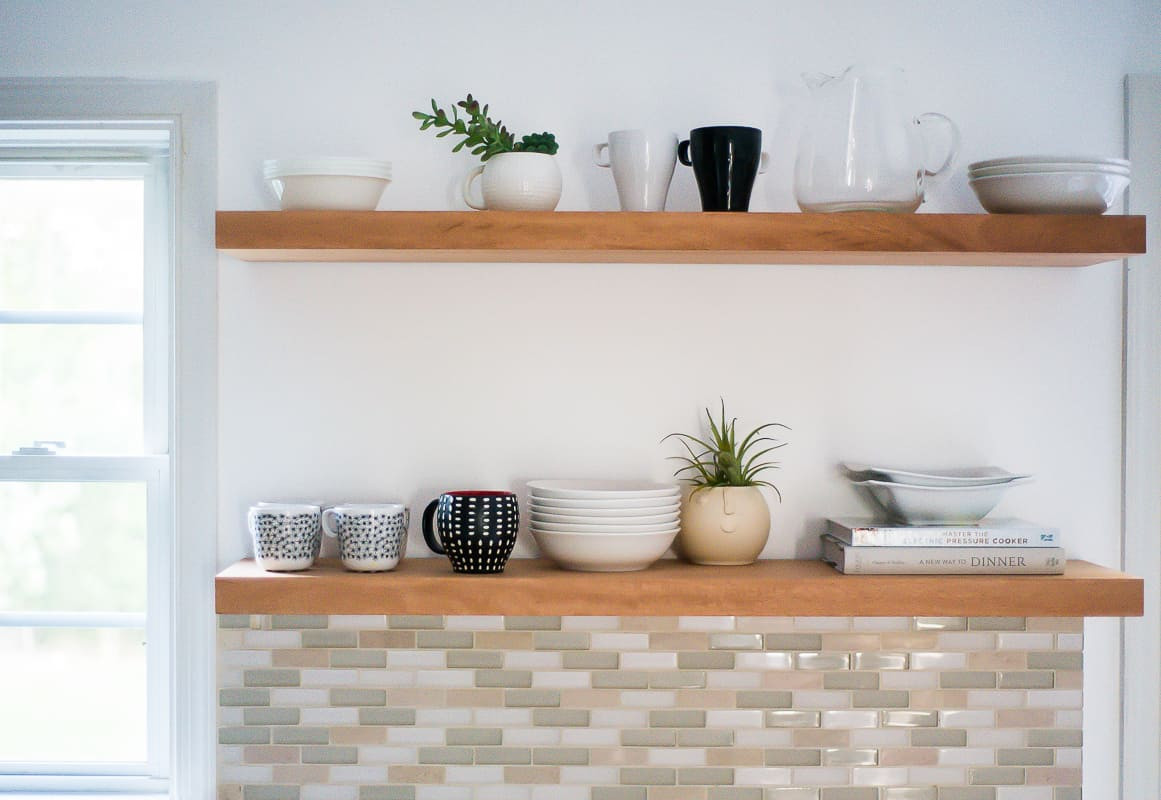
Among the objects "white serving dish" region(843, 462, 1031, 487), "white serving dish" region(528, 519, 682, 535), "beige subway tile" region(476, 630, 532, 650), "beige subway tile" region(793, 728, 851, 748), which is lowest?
"beige subway tile" region(793, 728, 851, 748)

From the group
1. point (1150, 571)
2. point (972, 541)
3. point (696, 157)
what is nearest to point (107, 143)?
point (696, 157)

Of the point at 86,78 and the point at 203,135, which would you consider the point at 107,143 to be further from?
the point at 203,135

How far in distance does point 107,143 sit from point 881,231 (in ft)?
4.30

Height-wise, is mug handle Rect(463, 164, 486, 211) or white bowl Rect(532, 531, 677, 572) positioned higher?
mug handle Rect(463, 164, 486, 211)

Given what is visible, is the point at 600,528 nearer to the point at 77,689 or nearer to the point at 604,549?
the point at 604,549

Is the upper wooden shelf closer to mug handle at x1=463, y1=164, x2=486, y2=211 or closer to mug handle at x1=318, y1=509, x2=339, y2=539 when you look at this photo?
mug handle at x1=463, y1=164, x2=486, y2=211

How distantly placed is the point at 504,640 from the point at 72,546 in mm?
801

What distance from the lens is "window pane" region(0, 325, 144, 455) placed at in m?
1.74

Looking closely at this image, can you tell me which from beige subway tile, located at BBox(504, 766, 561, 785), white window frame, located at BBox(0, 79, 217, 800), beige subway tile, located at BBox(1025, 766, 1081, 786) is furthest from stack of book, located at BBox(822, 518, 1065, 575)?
white window frame, located at BBox(0, 79, 217, 800)

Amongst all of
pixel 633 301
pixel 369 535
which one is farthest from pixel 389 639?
pixel 633 301

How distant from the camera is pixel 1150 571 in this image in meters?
1.64

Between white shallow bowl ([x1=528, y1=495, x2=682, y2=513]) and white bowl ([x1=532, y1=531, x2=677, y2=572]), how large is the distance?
4 cm

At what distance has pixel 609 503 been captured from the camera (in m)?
1.44

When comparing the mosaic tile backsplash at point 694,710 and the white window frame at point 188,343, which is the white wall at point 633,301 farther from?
the mosaic tile backsplash at point 694,710
